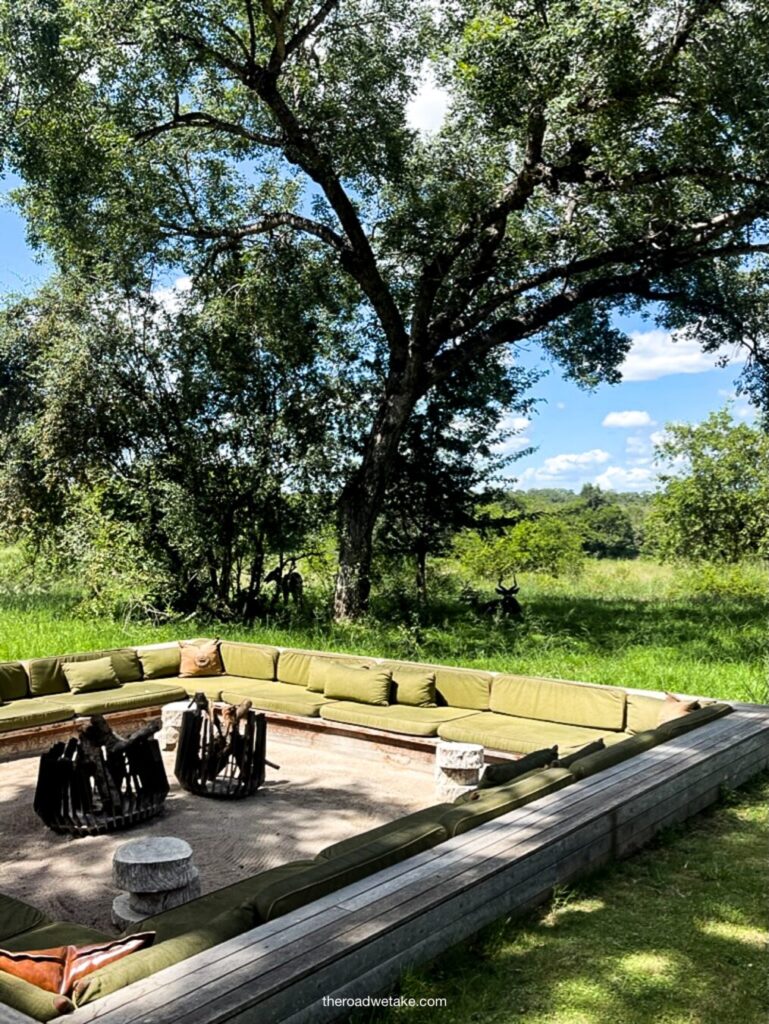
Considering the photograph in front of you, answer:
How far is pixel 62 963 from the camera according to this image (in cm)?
262

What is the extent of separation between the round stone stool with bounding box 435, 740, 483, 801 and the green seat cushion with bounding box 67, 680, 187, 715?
3.05 m

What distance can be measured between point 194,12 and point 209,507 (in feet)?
20.0

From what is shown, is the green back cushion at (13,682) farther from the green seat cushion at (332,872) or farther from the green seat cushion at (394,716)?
the green seat cushion at (332,872)

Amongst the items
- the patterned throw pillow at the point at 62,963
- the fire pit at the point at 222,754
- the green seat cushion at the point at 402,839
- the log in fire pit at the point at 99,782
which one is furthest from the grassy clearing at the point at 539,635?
the patterned throw pillow at the point at 62,963

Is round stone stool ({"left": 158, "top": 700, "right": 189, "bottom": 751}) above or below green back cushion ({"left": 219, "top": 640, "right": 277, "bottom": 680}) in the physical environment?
below

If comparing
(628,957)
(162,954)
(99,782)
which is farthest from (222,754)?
(162,954)

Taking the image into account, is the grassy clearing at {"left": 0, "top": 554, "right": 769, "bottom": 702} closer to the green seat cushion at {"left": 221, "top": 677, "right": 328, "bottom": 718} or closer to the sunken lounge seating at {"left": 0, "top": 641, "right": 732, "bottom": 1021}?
the sunken lounge seating at {"left": 0, "top": 641, "right": 732, "bottom": 1021}

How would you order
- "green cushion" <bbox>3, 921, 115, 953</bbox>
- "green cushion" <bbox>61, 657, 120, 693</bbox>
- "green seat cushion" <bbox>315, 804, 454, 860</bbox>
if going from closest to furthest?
"green cushion" <bbox>3, 921, 115, 953</bbox> < "green seat cushion" <bbox>315, 804, 454, 860</bbox> < "green cushion" <bbox>61, 657, 120, 693</bbox>

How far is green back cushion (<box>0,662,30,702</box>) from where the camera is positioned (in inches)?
299

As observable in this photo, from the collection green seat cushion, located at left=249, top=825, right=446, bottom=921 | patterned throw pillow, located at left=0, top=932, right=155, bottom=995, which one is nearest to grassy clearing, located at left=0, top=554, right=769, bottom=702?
green seat cushion, located at left=249, top=825, right=446, bottom=921

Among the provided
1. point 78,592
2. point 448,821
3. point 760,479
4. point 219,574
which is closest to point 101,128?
point 219,574

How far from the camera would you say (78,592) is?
583 inches

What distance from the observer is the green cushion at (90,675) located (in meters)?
7.97

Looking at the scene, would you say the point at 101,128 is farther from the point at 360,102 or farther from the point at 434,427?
the point at 434,427
